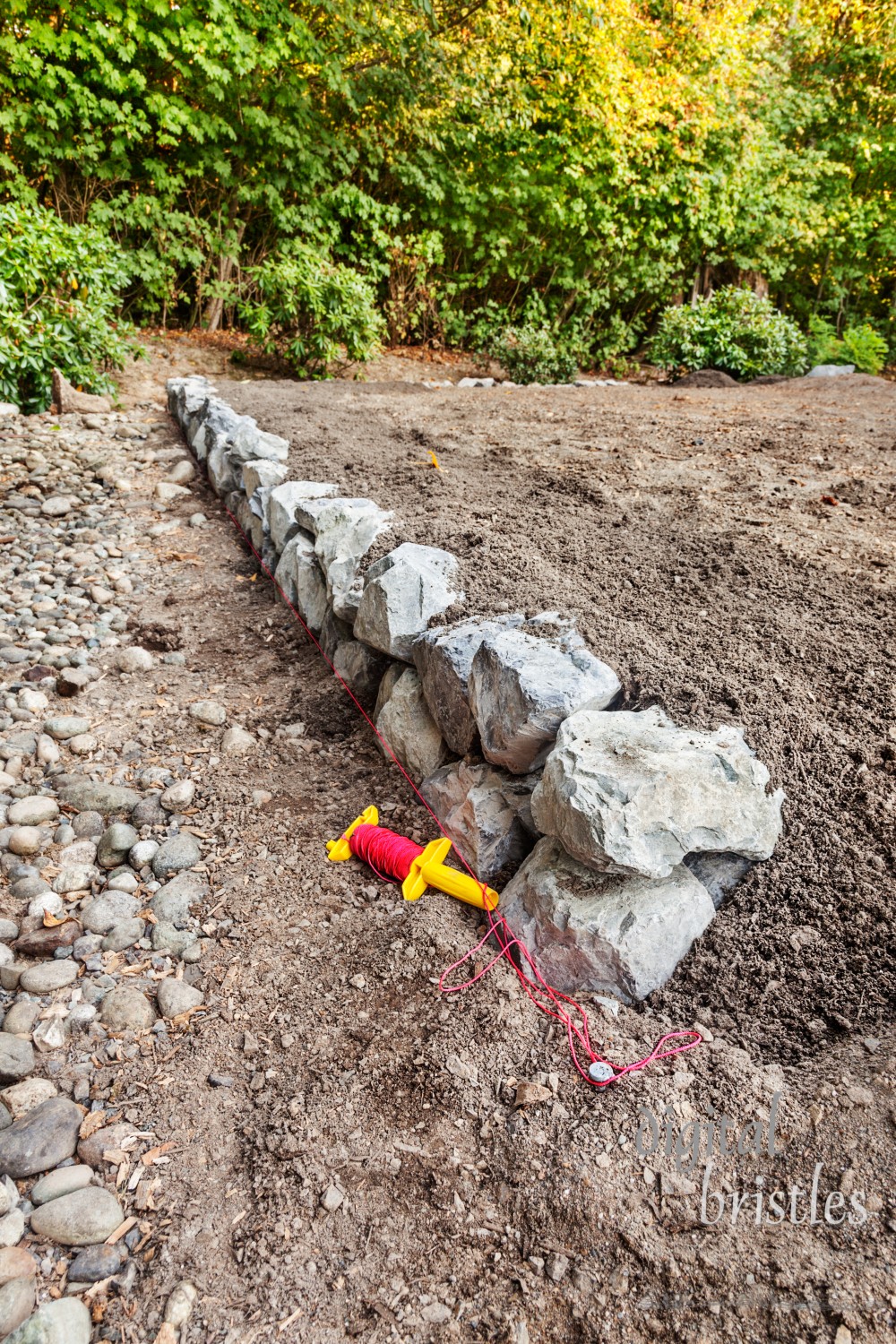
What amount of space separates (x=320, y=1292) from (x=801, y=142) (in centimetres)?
1285

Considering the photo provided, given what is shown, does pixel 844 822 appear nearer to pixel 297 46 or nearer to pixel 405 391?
pixel 405 391

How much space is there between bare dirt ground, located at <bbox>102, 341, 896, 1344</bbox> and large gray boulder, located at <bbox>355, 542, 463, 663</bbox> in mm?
105

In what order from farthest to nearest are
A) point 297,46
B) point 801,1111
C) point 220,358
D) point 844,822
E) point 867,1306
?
point 220,358
point 297,46
point 844,822
point 801,1111
point 867,1306

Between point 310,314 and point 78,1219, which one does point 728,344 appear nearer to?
point 310,314

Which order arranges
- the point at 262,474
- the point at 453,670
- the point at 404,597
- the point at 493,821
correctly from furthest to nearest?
the point at 262,474
the point at 404,597
the point at 453,670
the point at 493,821

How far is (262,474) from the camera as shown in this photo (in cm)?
352

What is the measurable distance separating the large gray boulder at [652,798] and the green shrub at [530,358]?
6531mm

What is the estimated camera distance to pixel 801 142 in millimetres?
10156

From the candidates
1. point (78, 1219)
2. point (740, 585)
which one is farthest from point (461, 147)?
point (78, 1219)

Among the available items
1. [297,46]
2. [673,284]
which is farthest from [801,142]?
[297,46]

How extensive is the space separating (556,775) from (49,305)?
16.2 feet

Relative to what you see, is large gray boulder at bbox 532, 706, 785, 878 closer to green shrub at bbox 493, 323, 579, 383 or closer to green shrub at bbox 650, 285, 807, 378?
green shrub at bbox 493, 323, 579, 383

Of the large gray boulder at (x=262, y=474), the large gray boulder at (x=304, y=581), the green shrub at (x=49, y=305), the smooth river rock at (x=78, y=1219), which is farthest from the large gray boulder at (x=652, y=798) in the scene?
the green shrub at (x=49, y=305)

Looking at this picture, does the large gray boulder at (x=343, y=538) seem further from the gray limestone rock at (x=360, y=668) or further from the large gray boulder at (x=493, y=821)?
the large gray boulder at (x=493, y=821)
